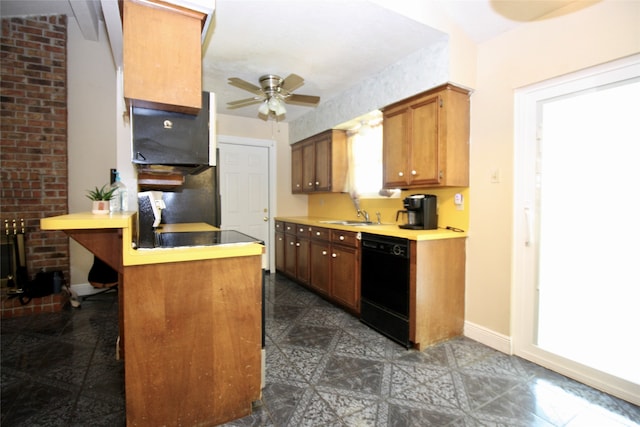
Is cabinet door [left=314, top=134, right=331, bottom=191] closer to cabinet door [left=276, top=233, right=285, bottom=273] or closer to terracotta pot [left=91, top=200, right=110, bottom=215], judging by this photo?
cabinet door [left=276, top=233, right=285, bottom=273]

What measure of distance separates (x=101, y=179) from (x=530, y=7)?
463cm

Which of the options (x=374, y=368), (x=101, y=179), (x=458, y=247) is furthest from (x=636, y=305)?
(x=101, y=179)

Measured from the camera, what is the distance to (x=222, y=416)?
5.31ft

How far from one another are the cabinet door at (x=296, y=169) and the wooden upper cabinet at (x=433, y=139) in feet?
6.88

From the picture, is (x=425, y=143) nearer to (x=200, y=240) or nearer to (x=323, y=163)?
(x=323, y=163)

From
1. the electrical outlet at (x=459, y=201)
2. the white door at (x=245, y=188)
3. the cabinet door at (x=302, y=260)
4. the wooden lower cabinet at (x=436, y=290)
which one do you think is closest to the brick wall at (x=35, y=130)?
the white door at (x=245, y=188)

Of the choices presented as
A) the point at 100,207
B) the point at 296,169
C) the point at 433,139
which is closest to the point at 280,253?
the point at 296,169

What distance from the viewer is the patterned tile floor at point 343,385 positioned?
5.45 ft

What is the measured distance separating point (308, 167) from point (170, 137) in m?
2.98

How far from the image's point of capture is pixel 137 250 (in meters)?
1.46

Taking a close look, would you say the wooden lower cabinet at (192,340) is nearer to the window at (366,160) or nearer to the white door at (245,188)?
the window at (366,160)

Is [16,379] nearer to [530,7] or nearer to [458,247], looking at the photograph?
[458,247]

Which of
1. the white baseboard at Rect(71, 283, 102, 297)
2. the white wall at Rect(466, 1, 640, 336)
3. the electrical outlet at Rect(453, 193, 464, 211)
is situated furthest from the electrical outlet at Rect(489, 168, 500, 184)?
the white baseboard at Rect(71, 283, 102, 297)

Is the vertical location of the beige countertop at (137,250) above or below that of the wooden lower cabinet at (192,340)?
above
